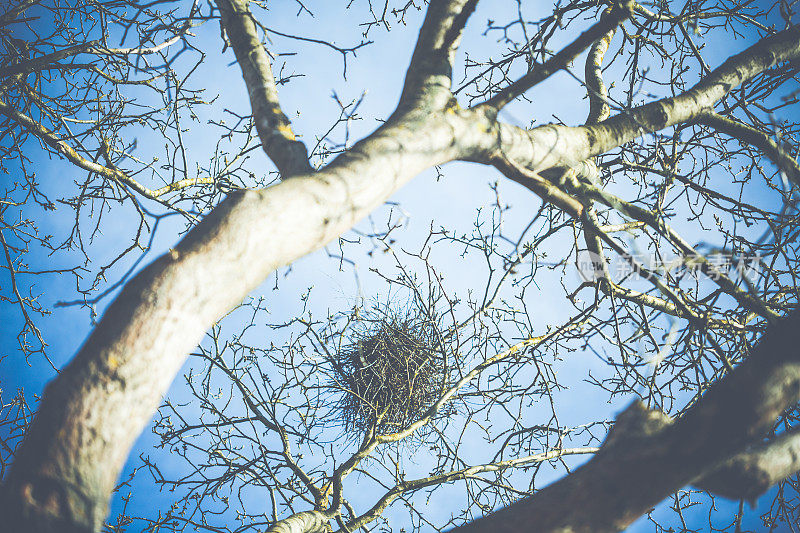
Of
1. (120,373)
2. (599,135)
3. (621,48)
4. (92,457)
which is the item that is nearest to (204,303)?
(120,373)

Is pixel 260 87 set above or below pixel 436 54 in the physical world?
above

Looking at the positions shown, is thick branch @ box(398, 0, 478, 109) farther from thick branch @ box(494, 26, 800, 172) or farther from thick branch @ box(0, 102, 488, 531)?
thick branch @ box(0, 102, 488, 531)

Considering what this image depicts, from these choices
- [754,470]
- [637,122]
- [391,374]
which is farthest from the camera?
[391,374]

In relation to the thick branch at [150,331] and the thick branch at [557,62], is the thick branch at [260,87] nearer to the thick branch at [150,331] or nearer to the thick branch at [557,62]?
the thick branch at [150,331]

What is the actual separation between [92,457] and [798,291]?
2.45 meters

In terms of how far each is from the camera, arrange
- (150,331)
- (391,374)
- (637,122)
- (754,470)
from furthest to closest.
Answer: (391,374) < (637,122) < (754,470) < (150,331)

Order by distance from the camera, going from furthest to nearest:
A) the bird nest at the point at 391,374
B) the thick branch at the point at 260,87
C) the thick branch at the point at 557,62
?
the bird nest at the point at 391,374
the thick branch at the point at 557,62
the thick branch at the point at 260,87

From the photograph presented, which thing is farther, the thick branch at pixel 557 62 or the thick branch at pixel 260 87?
the thick branch at pixel 557 62

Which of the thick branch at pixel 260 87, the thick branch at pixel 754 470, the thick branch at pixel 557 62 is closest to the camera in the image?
the thick branch at pixel 754 470

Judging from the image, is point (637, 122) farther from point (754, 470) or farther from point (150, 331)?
point (150, 331)

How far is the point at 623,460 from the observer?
790 mm

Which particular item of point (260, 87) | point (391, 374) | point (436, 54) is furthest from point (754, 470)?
point (391, 374)

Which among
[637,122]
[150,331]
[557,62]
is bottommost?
[150,331]

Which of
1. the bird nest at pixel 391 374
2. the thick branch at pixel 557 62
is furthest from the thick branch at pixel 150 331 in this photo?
the bird nest at pixel 391 374
